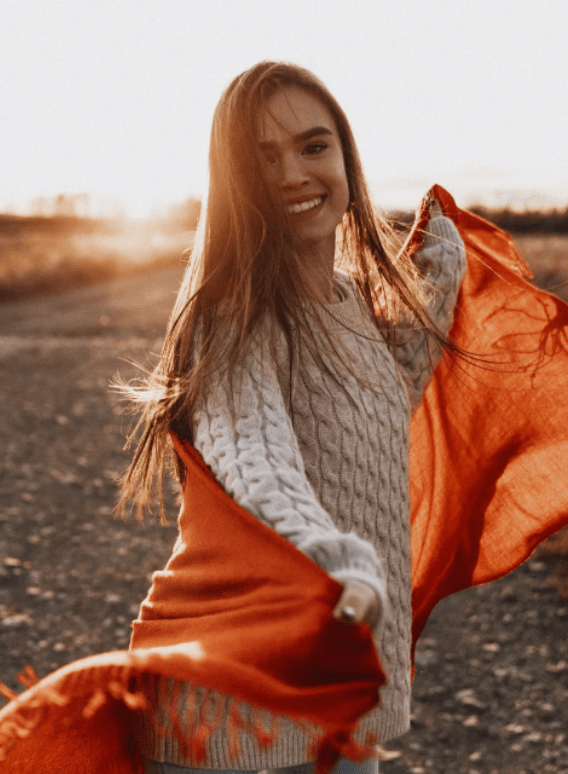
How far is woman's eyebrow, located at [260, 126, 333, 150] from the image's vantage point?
193cm

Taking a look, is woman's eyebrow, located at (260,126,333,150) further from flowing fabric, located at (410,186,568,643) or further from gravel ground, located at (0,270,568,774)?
gravel ground, located at (0,270,568,774)

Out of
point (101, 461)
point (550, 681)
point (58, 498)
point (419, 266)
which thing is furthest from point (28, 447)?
point (419, 266)

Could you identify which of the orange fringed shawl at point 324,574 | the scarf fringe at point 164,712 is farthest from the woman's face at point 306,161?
the scarf fringe at point 164,712

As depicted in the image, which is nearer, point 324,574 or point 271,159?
point 324,574

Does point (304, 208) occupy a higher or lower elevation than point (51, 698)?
higher

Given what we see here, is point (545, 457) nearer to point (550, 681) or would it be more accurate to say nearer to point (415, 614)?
point (415, 614)

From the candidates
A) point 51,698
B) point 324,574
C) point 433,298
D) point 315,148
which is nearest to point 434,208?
point 433,298

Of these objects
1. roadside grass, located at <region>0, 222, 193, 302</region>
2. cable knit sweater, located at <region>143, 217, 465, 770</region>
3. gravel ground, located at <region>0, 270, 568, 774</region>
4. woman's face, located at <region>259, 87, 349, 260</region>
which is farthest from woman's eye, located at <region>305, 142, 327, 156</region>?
roadside grass, located at <region>0, 222, 193, 302</region>

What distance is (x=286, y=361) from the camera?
184 centimetres

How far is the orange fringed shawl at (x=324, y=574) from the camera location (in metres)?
1.31

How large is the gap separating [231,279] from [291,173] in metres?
0.32

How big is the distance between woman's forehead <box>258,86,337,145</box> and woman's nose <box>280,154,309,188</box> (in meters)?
0.05

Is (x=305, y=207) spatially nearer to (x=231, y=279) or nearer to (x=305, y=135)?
(x=305, y=135)

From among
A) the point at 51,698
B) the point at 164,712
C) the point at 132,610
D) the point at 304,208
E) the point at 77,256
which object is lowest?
the point at 77,256
